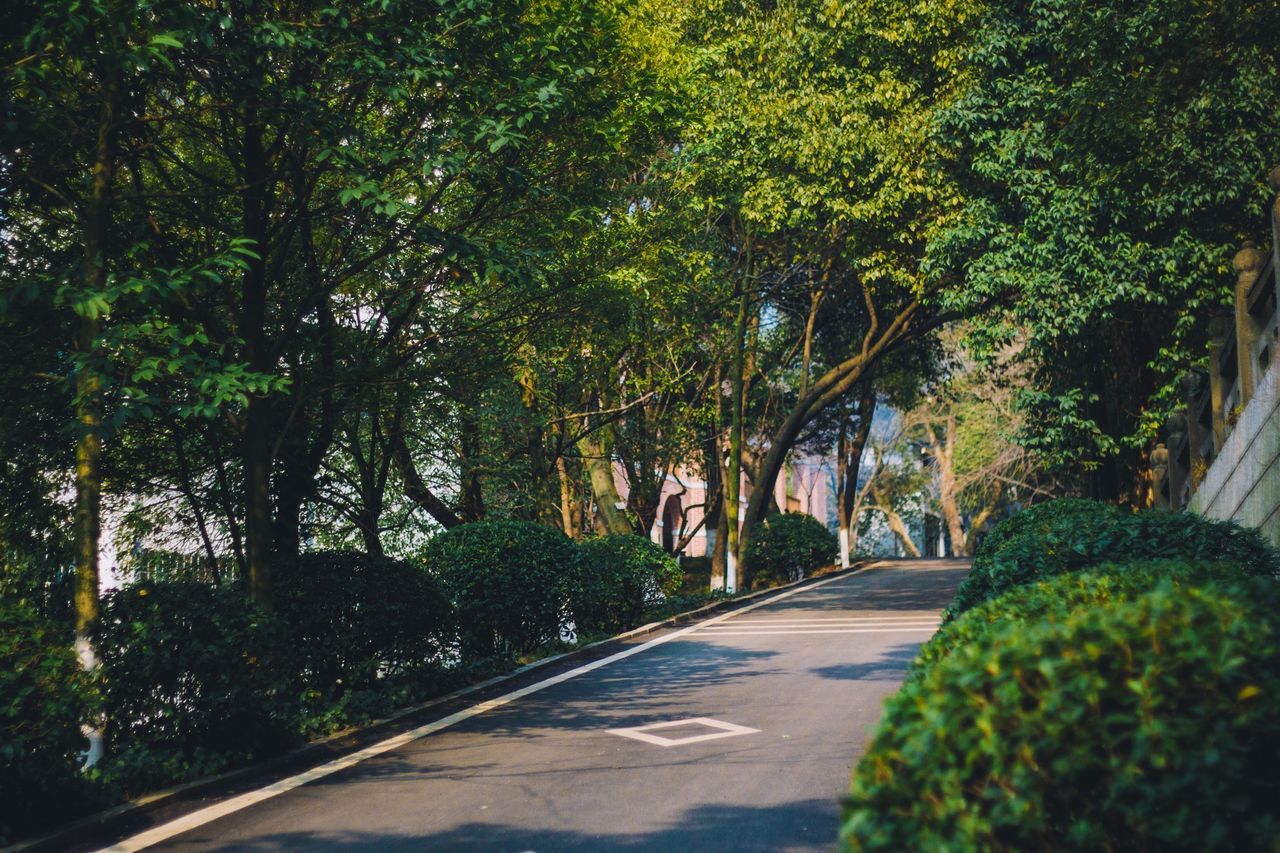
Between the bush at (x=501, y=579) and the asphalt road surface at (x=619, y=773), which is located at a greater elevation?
the bush at (x=501, y=579)

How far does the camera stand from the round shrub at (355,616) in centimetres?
1036

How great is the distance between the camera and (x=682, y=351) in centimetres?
2642

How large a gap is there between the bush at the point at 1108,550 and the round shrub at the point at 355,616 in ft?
17.8

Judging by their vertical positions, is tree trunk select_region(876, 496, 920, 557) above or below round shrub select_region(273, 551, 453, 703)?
above

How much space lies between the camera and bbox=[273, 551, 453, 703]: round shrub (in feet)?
34.0

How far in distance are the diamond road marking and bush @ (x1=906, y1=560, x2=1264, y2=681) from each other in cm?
448

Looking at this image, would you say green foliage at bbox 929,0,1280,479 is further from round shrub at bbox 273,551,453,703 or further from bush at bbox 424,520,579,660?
round shrub at bbox 273,551,453,703

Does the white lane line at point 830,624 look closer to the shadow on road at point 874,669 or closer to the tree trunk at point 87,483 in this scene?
the shadow on road at point 874,669

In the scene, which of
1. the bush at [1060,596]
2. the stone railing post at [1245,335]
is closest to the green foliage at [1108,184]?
the stone railing post at [1245,335]

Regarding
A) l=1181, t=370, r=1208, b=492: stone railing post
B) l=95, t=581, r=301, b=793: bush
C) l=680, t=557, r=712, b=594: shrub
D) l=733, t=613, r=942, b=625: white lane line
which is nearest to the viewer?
l=95, t=581, r=301, b=793: bush

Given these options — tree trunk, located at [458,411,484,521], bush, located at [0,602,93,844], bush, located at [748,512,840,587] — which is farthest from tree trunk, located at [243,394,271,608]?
bush, located at [748,512,840,587]

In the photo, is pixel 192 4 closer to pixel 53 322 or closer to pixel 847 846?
pixel 53 322

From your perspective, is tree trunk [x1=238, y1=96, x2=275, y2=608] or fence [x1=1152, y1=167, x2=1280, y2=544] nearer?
tree trunk [x1=238, y1=96, x2=275, y2=608]

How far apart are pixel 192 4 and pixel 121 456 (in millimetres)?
4351
